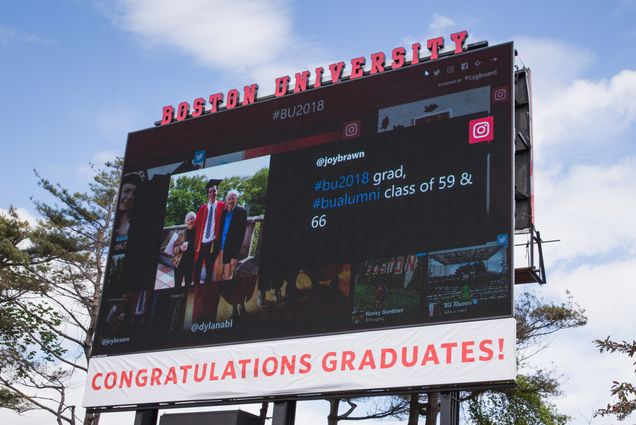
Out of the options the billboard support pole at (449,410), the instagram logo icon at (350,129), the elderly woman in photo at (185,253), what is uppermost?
the instagram logo icon at (350,129)

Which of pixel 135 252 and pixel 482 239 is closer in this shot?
pixel 482 239

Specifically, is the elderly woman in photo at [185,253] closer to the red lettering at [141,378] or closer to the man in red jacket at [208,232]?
the man in red jacket at [208,232]

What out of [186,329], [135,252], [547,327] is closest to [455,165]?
[186,329]

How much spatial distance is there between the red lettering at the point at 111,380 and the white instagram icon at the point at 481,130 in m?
5.82

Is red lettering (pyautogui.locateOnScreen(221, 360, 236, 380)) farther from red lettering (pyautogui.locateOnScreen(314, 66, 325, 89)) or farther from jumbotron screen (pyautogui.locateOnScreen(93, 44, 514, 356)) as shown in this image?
red lettering (pyautogui.locateOnScreen(314, 66, 325, 89))

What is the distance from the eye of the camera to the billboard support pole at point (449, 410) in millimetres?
9680

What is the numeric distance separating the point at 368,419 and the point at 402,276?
42.0 ft

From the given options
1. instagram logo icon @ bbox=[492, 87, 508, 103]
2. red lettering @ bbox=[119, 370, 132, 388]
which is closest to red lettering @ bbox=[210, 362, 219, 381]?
red lettering @ bbox=[119, 370, 132, 388]

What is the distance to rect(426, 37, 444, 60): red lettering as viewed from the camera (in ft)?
38.4

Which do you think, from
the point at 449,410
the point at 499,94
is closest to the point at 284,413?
the point at 449,410

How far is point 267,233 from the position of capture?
38.3ft

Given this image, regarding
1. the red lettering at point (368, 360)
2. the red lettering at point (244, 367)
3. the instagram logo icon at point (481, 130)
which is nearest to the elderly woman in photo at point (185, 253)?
the red lettering at point (244, 367)

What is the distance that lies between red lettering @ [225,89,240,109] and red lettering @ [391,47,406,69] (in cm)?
258

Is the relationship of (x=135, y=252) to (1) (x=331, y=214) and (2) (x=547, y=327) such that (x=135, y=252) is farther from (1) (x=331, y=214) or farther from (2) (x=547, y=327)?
(2) (x=547, y=327)
